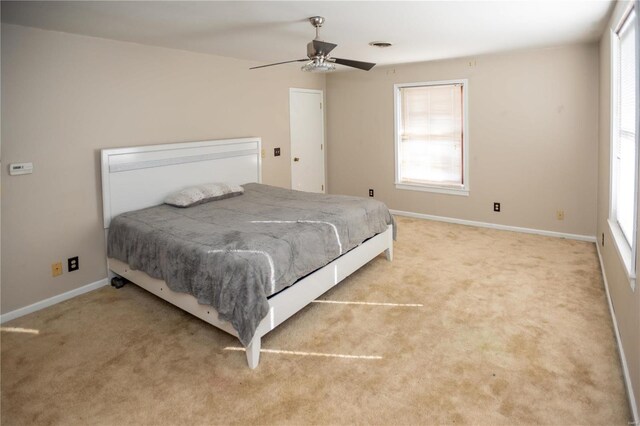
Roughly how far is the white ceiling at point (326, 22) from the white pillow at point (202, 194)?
4.58 feet

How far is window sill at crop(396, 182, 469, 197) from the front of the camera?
561 cm

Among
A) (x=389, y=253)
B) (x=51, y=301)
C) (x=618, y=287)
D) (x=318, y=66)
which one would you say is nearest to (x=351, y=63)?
(x=318, y=66)

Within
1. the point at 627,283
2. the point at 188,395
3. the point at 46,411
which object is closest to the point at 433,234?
the point at 627,283

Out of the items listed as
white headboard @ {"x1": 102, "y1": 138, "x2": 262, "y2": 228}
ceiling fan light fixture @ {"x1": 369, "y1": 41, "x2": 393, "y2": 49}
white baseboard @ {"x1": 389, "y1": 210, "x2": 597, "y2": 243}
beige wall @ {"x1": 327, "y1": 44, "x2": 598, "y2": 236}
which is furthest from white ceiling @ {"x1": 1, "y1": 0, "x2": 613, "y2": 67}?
white baseboard @ {"x1": 389, "y1": 210, "x2": 597, "y2": 243}

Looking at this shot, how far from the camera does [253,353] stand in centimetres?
246

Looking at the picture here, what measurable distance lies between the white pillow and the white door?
177 centimetres

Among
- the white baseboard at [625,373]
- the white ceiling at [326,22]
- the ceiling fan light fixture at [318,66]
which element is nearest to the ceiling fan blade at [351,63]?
the ceiling fan light fixture at [318,66]

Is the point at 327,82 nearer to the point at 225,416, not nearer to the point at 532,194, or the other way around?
the point at 532,194

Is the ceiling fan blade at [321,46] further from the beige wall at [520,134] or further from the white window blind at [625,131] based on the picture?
the beige wall at [520,134]

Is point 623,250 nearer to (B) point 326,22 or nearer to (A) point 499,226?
(B) point 326,22

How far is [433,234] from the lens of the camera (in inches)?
204

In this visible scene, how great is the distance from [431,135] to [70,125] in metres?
4.32

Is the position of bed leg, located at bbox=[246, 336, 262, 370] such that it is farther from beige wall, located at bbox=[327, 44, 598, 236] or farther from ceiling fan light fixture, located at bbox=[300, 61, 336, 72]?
beige wall, located at bbox=[327, 44, 598, 236]

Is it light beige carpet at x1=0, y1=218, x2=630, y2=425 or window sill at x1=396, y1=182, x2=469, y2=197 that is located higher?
window sill at x1=396, y1=182, x2=469, y2=197
